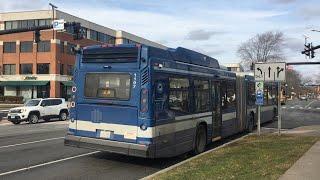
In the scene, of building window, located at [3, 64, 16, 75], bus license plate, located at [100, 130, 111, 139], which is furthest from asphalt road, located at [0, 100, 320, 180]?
building window, located at [3, 64, 16, 75]

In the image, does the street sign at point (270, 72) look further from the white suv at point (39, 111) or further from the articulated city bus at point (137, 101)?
the white suv at point (39, 111)

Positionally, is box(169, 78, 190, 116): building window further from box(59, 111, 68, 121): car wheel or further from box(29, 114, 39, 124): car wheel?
box(59, 111, 68, 121): car wheel

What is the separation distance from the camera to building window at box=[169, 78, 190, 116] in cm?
1298

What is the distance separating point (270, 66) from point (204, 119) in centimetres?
610

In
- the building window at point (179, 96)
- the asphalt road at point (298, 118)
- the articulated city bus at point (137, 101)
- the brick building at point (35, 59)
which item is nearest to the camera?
the articulated city bus at point (137, 101)

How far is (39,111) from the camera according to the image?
33.4 m

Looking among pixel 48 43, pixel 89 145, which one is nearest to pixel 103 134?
pixel 89 145

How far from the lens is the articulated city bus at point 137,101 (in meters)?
12.0

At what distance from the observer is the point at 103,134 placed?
41.0ft

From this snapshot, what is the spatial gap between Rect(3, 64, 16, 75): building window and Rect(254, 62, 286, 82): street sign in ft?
223

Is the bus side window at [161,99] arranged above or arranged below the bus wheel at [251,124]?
above

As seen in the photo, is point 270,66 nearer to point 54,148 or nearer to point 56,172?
point 54,148

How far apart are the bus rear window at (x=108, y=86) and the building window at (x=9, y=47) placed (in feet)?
241

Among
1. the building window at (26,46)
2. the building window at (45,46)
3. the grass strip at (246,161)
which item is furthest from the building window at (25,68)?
the grass strip at (246,161)
